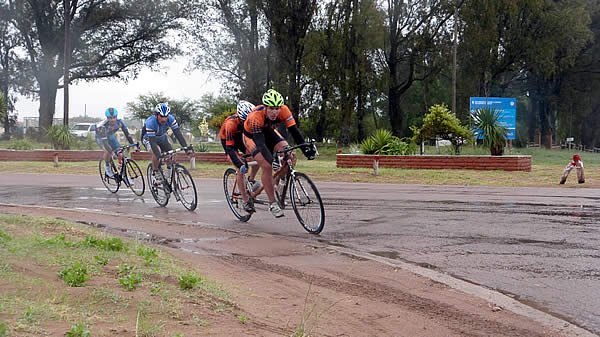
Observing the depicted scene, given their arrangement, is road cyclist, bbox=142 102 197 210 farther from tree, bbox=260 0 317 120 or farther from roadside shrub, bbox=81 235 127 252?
tree, bbox=260 0 317 120

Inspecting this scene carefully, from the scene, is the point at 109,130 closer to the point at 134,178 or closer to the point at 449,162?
the point at 134,178

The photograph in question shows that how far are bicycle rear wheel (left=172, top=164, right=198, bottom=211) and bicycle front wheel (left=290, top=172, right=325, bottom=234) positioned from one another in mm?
3297

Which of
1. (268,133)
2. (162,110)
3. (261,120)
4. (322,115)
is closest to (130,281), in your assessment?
(261,120)

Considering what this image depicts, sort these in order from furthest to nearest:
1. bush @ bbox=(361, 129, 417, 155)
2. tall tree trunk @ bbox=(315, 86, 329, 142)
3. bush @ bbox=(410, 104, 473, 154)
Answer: tall tree trunk @ bbox=(315, 86, 329, 142) < bush @ bbox=(361, 129, 417, 155) < bush @ bbox=(410, 104, 473, 154)

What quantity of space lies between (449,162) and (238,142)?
554 inches

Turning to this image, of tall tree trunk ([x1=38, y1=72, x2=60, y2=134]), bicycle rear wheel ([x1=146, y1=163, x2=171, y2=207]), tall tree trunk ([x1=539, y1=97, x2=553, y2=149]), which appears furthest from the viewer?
tall tree trunk ([x1=539, y1=97, x2=553, y2=149])

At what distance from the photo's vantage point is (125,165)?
14719 millimetres

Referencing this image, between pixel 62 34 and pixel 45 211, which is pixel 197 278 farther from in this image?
pixel 62 34

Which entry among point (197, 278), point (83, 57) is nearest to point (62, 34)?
point (83, 57)

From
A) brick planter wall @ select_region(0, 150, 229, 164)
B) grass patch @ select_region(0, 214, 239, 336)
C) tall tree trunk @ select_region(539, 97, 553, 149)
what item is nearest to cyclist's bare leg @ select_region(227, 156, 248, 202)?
grass patch @ select_region(0, 214, 239, 336)

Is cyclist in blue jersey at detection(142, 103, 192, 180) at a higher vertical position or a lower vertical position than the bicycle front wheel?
higher

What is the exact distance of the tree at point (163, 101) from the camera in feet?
225

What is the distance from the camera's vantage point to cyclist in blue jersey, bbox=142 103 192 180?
1209cm

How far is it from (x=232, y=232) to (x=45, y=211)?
4171mm
